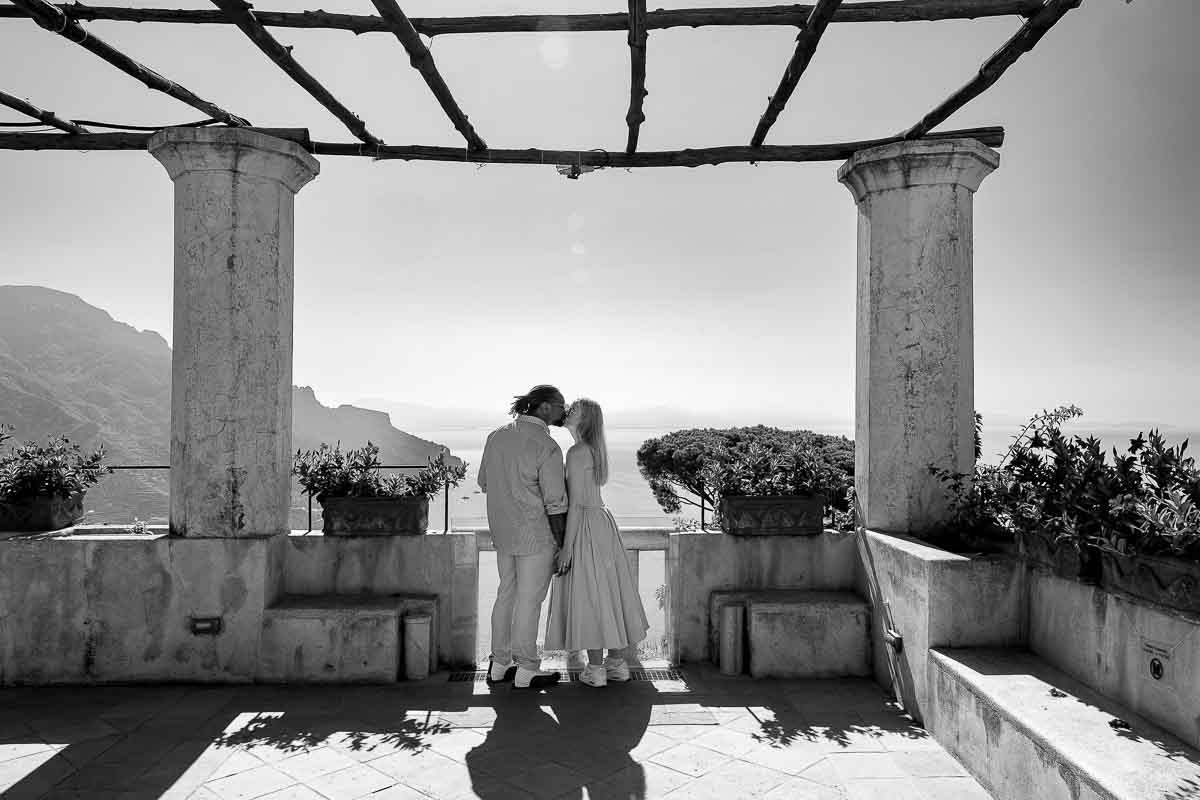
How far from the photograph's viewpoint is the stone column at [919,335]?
17.0 ft

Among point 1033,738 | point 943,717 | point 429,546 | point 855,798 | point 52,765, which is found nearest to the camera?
point 1033,738

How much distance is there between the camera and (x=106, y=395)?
9344cm

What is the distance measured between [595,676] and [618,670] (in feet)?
0.59

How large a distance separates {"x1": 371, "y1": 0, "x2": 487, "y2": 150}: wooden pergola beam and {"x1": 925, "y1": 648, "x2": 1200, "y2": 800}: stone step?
13.7ft

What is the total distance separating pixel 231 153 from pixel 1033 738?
5525mm

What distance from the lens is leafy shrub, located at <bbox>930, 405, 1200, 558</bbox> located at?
317 centimetres

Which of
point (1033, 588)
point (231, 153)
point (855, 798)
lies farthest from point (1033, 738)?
point (231, 153)

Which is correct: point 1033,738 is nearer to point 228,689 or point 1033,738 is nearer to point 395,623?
point 395,623

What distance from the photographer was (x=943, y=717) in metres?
3.92

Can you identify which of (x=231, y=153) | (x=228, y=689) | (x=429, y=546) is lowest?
(x=228, y=689)

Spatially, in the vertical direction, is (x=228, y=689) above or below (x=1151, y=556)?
below

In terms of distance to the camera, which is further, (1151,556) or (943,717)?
(943,717)

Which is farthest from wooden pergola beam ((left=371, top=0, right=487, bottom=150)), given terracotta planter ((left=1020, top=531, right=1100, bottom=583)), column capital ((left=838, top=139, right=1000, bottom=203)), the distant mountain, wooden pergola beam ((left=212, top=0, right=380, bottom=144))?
the distant mountain

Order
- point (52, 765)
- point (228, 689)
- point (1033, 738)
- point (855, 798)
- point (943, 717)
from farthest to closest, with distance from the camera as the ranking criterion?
point (228, 689)
point (943, 717)
point (52, 765)
point (855, 798)
point (1033, 738)
